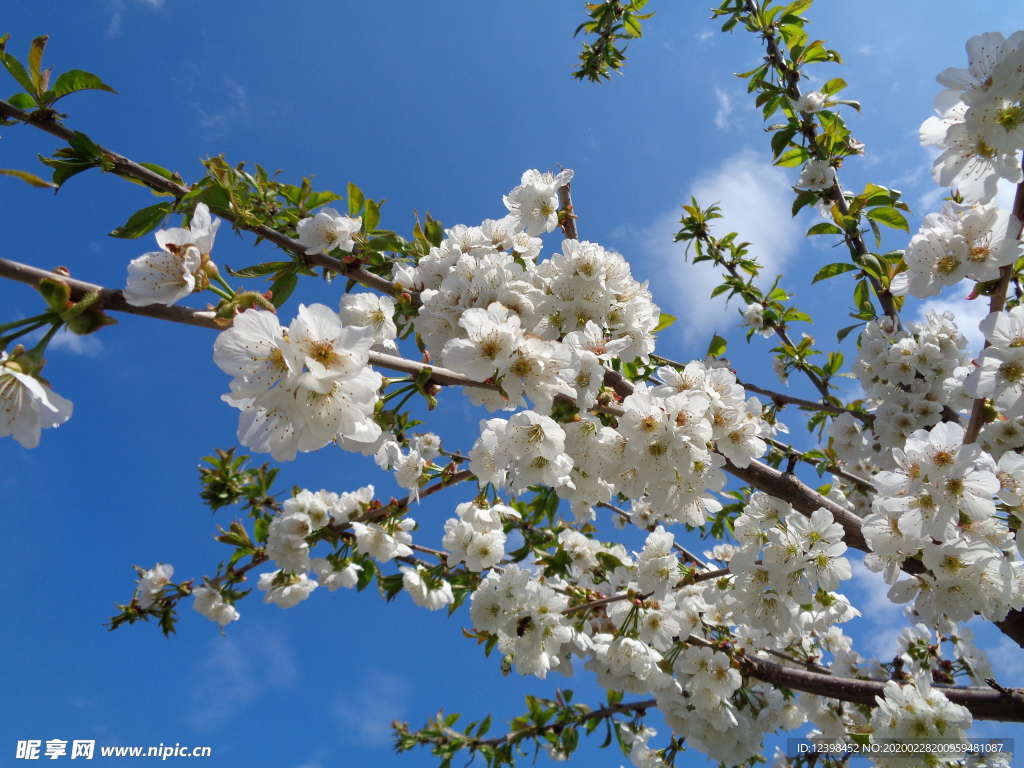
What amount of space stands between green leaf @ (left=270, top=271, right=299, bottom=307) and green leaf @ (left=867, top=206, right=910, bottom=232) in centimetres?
301

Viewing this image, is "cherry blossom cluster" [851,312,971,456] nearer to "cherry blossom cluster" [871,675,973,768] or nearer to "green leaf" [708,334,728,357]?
"green leaf" [708,334,728,357]

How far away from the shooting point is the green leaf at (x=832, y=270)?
3002mm

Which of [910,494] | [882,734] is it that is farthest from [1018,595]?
[882,734]

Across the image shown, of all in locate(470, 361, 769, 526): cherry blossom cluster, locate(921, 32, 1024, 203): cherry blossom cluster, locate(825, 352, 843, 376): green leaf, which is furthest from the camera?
locate(825, 352, 843, 376): green leaf

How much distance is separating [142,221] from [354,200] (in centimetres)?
85

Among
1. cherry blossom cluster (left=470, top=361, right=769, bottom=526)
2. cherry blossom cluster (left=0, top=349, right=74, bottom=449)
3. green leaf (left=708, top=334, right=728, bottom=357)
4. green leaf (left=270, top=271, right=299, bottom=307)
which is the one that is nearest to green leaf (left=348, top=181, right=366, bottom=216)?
green leaf (left=270, top=271, right=299, bottom=307)

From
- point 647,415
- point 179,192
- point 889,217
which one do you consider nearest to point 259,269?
point 179,192

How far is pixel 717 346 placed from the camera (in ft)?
10.6

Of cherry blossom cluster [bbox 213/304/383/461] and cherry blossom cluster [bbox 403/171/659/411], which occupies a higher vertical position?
cherry blossom cluster [bbox 403/171/659/411]

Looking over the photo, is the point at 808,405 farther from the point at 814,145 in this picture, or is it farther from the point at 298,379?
the point at 298,379

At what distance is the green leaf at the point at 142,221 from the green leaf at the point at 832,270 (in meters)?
3.11

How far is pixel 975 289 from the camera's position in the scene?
1.73 m

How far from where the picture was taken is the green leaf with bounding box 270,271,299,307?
7.05ft

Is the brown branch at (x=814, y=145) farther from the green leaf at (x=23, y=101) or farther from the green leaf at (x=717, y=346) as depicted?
the green leaf at (x=23, y=101)
